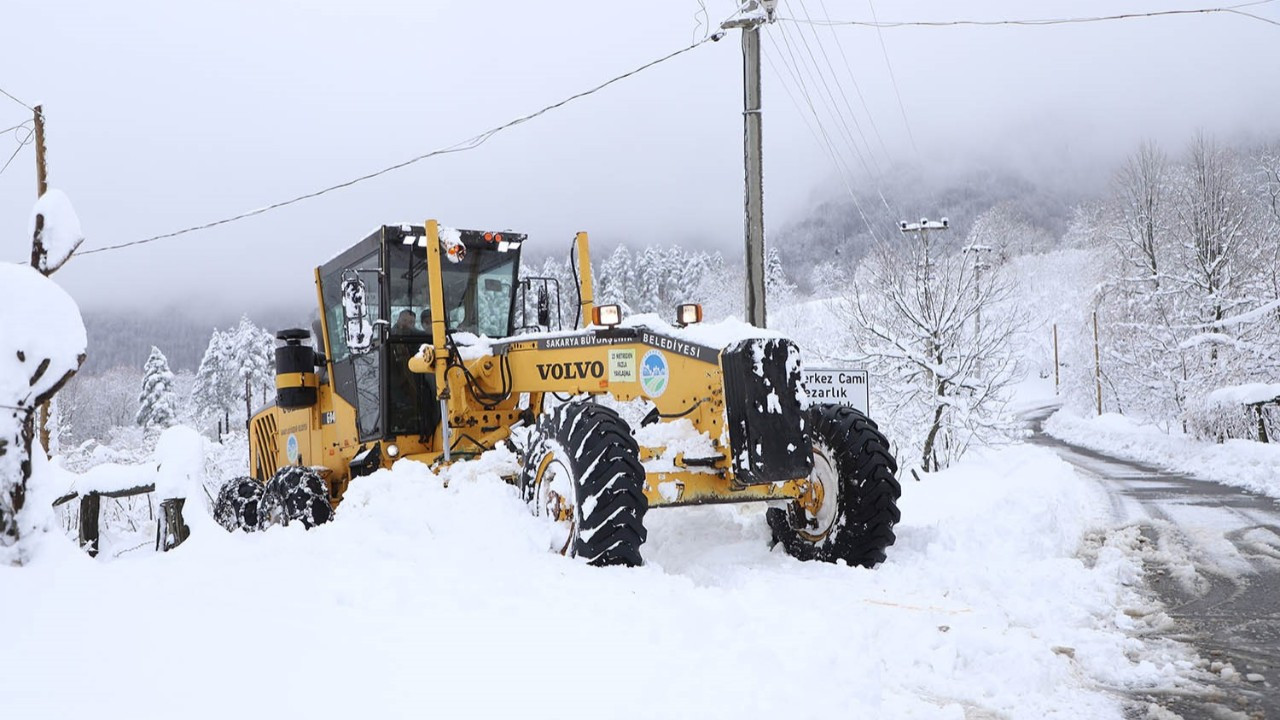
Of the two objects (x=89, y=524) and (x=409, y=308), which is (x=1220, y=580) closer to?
(x=409, y=308)

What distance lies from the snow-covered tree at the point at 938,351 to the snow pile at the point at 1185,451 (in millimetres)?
4210

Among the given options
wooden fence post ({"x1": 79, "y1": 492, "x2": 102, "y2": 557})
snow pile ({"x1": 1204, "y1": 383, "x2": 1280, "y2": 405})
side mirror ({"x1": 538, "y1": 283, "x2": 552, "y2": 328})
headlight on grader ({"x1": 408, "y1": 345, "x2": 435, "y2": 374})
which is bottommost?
snow pile ({"x1": 1204, "y1": 383, "x2": 1280, "y2": 405})

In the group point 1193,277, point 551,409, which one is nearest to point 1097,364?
point 1193,277

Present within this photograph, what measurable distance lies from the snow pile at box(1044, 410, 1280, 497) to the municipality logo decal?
11477 millimetres

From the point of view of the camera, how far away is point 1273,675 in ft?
14.2

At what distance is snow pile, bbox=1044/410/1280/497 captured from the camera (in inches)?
620

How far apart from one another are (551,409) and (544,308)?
2.57m

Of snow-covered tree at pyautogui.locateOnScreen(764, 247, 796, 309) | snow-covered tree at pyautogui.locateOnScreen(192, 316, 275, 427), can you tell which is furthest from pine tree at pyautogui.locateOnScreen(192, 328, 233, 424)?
snow-covered tree at pyautogui.locateOnScreen(764, 247, 796, 309)

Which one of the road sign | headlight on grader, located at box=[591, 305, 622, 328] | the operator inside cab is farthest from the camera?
the road sign

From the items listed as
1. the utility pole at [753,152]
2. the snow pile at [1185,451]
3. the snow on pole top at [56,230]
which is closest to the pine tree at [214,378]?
the snow pile at [1185,451]

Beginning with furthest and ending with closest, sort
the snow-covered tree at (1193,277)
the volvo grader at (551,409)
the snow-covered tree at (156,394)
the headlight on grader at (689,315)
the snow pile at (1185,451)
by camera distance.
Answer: the snow-covered tree at (156,394) < the snow-covered tree at (1193,277) < the snow pile at (1185,451) < the headlight on grader at (689,315) < the volvo grader at (551,409)

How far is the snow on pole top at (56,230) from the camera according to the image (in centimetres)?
373

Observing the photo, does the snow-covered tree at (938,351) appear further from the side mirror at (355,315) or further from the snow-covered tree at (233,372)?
the snow-covered tree at (233,372)

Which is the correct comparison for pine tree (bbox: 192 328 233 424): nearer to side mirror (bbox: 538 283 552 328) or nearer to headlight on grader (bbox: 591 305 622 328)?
side mirror (bbox: 538 283 552 328)
